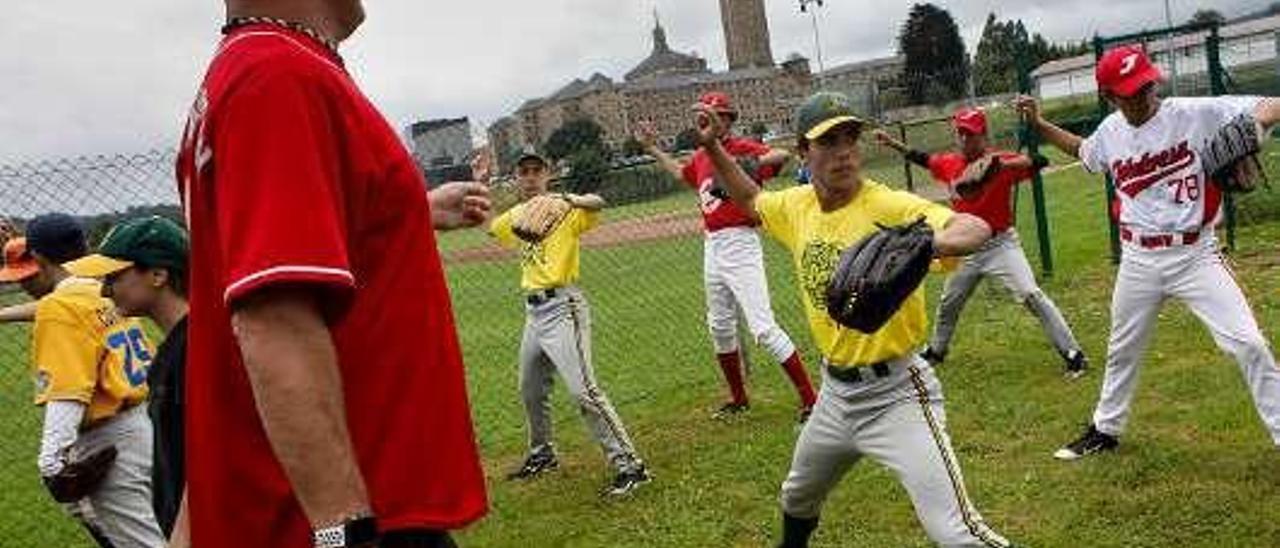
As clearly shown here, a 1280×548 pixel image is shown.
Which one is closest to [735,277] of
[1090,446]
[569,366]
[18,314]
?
[569,366]

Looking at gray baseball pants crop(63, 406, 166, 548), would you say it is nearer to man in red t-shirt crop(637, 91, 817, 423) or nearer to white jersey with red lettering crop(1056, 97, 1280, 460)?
man in red t-shirt crop(637, 91, 817, 423)

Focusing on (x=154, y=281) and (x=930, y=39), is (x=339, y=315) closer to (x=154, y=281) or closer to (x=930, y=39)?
(x=154, y=281)

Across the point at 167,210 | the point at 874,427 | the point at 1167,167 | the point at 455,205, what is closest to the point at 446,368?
the point at 455,205

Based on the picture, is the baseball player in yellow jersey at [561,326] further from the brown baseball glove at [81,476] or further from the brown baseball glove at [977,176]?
the brown baseball glove at [977,176]

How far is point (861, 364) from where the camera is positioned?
453cm

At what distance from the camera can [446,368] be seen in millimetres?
1892

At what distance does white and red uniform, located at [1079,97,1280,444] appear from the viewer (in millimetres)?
6043

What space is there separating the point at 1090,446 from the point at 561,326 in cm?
310

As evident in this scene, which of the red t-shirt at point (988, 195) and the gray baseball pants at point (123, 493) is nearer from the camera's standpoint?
the gray baseball pants at point (123, 493)

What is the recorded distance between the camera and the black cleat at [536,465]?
8125mm

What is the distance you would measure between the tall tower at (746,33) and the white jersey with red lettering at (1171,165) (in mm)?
139136

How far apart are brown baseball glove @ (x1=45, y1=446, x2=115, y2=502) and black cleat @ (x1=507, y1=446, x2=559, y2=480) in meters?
3.09

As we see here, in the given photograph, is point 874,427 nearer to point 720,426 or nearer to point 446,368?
point 446,368

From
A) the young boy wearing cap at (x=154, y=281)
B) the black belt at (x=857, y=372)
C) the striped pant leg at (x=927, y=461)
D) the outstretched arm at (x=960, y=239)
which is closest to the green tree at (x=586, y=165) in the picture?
the black belt at (x=857, y=372)
